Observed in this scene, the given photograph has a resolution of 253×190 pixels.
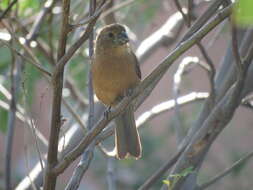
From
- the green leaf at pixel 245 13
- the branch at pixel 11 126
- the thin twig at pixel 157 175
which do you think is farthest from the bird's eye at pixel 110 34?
the green leaf at pixel 245 13

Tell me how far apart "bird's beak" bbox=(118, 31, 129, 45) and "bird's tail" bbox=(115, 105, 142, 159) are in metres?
0.58

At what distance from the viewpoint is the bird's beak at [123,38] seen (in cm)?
427

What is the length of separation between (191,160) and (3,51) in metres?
1.95

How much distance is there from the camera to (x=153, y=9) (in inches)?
216

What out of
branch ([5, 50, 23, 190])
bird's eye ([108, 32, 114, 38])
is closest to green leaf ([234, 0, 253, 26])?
branch ([5, 50, 23, 190])

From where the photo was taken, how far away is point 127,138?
3.94m

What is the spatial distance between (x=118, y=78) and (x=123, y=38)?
38 cm

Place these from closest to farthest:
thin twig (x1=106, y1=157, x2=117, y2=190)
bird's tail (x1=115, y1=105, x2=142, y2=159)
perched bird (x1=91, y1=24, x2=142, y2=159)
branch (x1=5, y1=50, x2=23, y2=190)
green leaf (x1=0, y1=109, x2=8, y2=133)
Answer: thin twig (x1=106, y1=157, x2=117, y2=190) < branch (x1=5, y1=50, x2=23, y2=190) < bird's tail (x1=115, y1=105, x2=142, y2=159) < perched bird (x1=91, y1=24, x2=142, y2=159) < green leaf (x1=0, y1=109, x2=8, y2=133)

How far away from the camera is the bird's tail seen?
386 centimetres

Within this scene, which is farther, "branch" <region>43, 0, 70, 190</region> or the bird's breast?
the bird's breast

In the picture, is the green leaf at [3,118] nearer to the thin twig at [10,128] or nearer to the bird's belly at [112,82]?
the thin twig at [10,128]

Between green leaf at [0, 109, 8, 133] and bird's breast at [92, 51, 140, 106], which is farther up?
green leaf at [0, 109, 8, 133]

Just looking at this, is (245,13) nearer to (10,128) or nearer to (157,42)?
(10,128)

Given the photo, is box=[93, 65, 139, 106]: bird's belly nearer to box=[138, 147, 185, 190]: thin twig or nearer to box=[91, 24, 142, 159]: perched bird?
box=[91, 24, 142, 159]: perched bird
